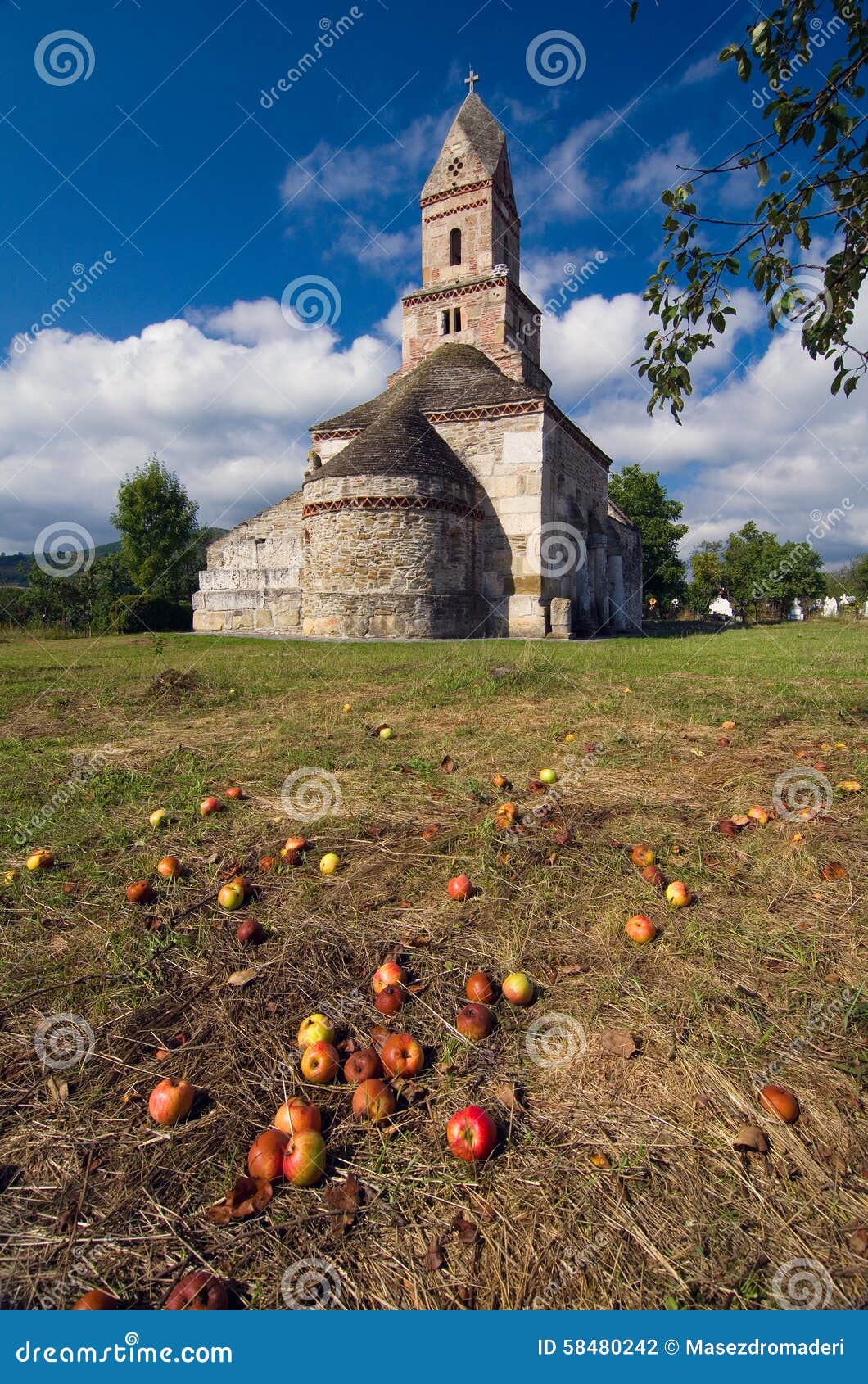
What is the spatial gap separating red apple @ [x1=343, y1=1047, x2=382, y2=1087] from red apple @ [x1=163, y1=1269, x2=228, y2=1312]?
55 cm

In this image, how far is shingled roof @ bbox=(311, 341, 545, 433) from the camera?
18562 millimetres

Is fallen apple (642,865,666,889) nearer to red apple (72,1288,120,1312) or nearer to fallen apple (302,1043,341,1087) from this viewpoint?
fallen apple (302,1043,341,1087)

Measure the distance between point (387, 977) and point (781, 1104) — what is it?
1.17 meters

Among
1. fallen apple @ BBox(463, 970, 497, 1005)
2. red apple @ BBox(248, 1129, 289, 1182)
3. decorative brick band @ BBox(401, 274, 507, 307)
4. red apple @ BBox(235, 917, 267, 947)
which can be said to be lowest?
red apple @ BBox(248, 1129, 289, 1182)

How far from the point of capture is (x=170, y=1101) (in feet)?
5.56

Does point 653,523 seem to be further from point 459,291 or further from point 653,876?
point 653,876

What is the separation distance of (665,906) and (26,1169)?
2199 mm

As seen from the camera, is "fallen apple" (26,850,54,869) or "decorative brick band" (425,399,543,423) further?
"decorative brick band" (425,399,543,423)

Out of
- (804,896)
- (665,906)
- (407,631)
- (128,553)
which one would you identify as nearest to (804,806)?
(804,896)

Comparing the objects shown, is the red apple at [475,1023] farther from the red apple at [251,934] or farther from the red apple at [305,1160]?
the red apple at [251,934]

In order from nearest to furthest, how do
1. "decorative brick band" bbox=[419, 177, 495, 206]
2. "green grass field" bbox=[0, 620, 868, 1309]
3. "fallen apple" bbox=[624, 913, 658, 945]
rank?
"green grass field" bbox=[0, 620, 868, 1309] < "fallen apple" bbox=[624, 913, 658, 945] < "decorative brick band" bbox=[419, 177, 495, 206]

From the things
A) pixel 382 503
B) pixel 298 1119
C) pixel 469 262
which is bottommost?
pixel 298 1119

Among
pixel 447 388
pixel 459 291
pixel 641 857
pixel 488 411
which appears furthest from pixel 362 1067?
pixel 459 291

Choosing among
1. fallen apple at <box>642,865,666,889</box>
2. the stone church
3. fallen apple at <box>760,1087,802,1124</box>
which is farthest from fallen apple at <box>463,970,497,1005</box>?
the stone church
